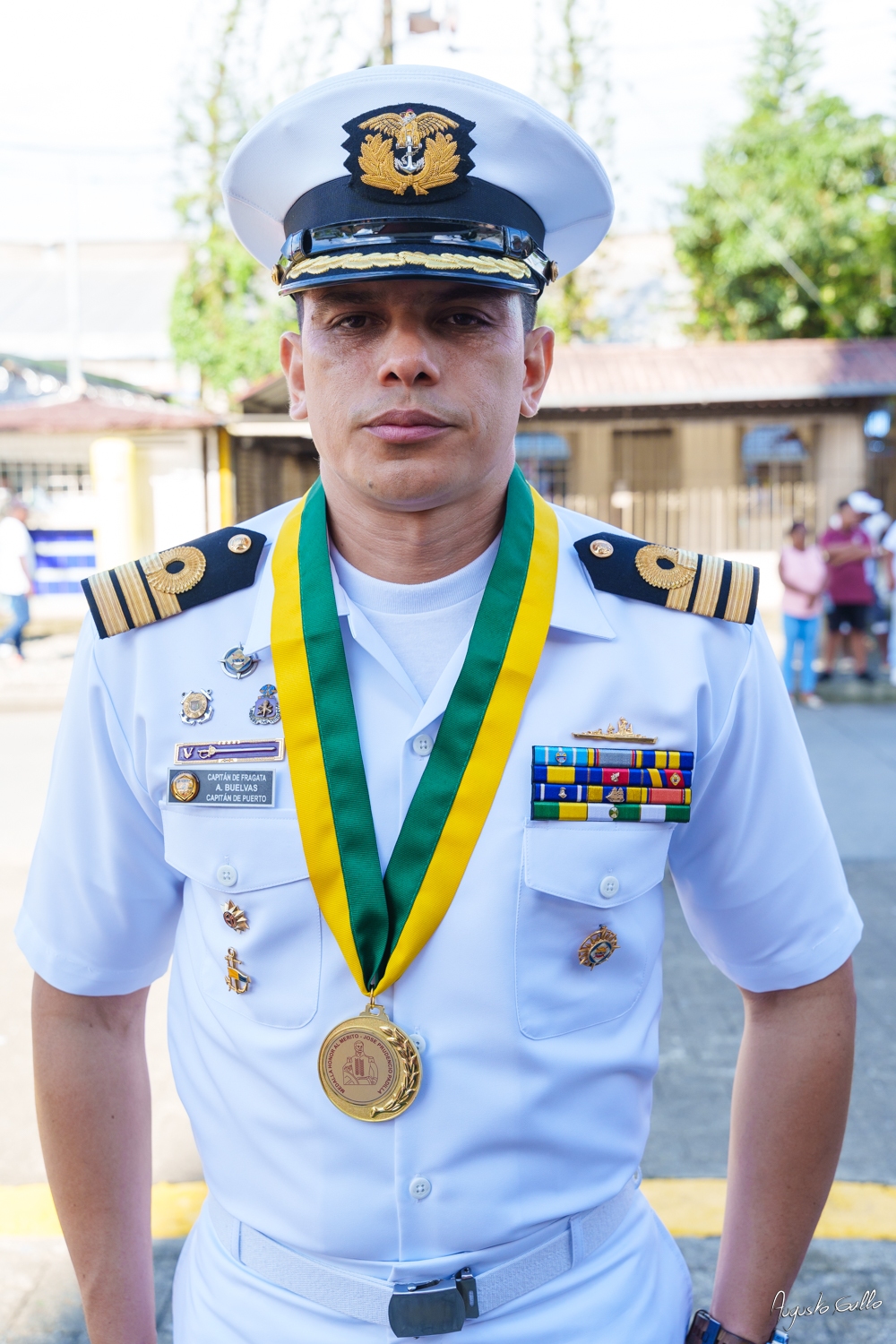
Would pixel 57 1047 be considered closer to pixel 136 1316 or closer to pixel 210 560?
pixel 136 1316

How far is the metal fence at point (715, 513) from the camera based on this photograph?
1447 centimetres

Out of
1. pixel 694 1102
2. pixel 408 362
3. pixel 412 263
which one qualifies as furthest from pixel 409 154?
pixel 694 1102

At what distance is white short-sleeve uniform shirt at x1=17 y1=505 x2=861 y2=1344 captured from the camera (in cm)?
126

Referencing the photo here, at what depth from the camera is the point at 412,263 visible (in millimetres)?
1300

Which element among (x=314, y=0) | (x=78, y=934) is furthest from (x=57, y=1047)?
(x=314, y=0)

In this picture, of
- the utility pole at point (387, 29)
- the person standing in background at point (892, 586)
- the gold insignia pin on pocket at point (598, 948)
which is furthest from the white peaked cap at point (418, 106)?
the utility pole at point (387, 29)

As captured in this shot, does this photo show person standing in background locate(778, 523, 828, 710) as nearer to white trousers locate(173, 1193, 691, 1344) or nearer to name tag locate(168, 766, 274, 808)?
white trousers locate(173, 1193, 691, 1344)

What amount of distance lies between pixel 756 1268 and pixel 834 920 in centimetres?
44

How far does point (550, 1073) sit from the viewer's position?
1285 millimetres

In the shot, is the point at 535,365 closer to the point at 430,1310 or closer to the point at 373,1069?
the point at 373,1069

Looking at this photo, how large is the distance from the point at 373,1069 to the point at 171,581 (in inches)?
26.6

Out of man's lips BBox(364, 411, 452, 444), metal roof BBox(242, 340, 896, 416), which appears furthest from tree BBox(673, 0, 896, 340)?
man's lips BBox(364, 411, 452, 444)

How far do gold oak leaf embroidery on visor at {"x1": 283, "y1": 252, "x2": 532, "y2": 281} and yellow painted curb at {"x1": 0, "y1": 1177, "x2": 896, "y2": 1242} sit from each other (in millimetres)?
2286

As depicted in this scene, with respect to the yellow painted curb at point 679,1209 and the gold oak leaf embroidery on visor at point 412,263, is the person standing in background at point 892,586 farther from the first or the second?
the gold oak leaf embroidery on visor at point 412,263
